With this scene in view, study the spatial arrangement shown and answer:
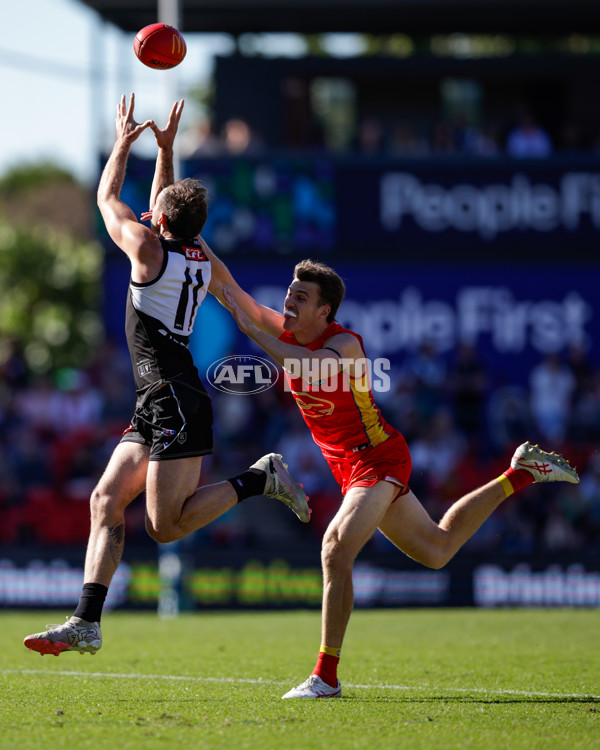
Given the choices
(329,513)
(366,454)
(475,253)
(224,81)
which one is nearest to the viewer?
(366,454)

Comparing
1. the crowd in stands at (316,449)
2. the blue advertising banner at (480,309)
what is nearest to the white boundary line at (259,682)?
the crowd in stands at (316,449)

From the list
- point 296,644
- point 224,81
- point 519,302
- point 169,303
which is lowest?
point 296,644

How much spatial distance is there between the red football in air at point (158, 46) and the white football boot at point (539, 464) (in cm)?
354

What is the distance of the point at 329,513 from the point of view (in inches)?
595

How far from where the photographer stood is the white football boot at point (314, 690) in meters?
6.76

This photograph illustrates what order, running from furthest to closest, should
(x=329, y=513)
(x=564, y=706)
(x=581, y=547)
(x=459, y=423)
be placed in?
(x=459, y=423) → (x=329, y=513) → (x=581, y=547) → (x=564, y=706)

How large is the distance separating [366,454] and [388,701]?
4.82 ft

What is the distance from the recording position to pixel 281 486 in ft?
24.3

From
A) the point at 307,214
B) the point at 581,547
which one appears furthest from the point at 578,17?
the point at 581,547

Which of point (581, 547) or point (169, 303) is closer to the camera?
point (169, 303)

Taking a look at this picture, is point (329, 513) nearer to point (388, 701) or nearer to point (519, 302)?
point (519, 302)

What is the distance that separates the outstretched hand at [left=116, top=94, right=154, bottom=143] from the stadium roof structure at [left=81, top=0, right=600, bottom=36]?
11673mm

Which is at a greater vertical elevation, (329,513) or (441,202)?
(441,202)

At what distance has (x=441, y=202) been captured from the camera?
17.4 metres
